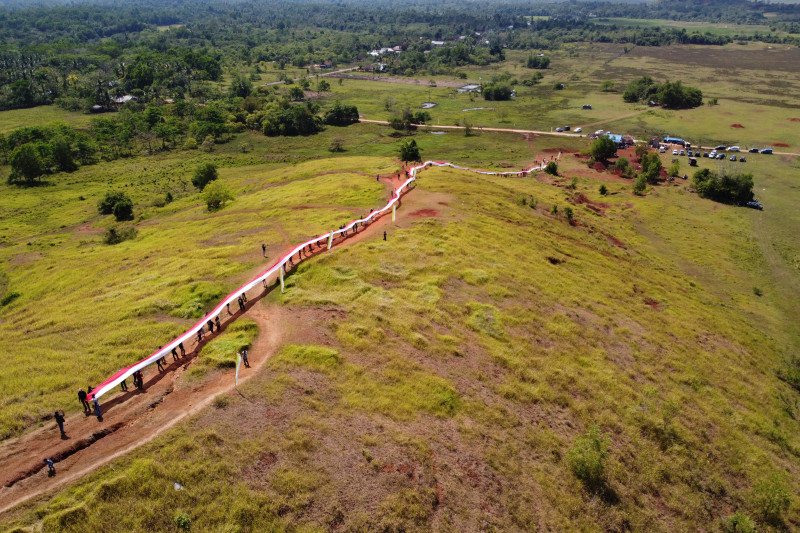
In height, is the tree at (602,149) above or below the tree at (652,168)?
above

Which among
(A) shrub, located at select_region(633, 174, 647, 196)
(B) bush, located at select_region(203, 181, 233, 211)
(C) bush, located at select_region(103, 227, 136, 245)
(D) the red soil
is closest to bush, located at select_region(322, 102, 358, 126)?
(B) bush, located at select_region(203, 181, 233, 211)

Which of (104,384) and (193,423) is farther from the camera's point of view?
(104,384)

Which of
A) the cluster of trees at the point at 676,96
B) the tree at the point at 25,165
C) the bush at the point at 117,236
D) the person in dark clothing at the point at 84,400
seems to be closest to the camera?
the person in dark clothing at the point at 84,400

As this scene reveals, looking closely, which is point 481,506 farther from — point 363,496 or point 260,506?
point 260,506

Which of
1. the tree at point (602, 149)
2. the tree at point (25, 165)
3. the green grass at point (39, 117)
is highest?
the green grass at point (39, 117)

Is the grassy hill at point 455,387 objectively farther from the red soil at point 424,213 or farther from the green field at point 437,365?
the red soil at point 424,213

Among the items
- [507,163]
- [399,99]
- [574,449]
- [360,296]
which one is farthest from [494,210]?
[399,99]

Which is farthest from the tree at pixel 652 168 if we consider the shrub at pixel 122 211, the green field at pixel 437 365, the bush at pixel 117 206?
the bush at pixel 117 206
